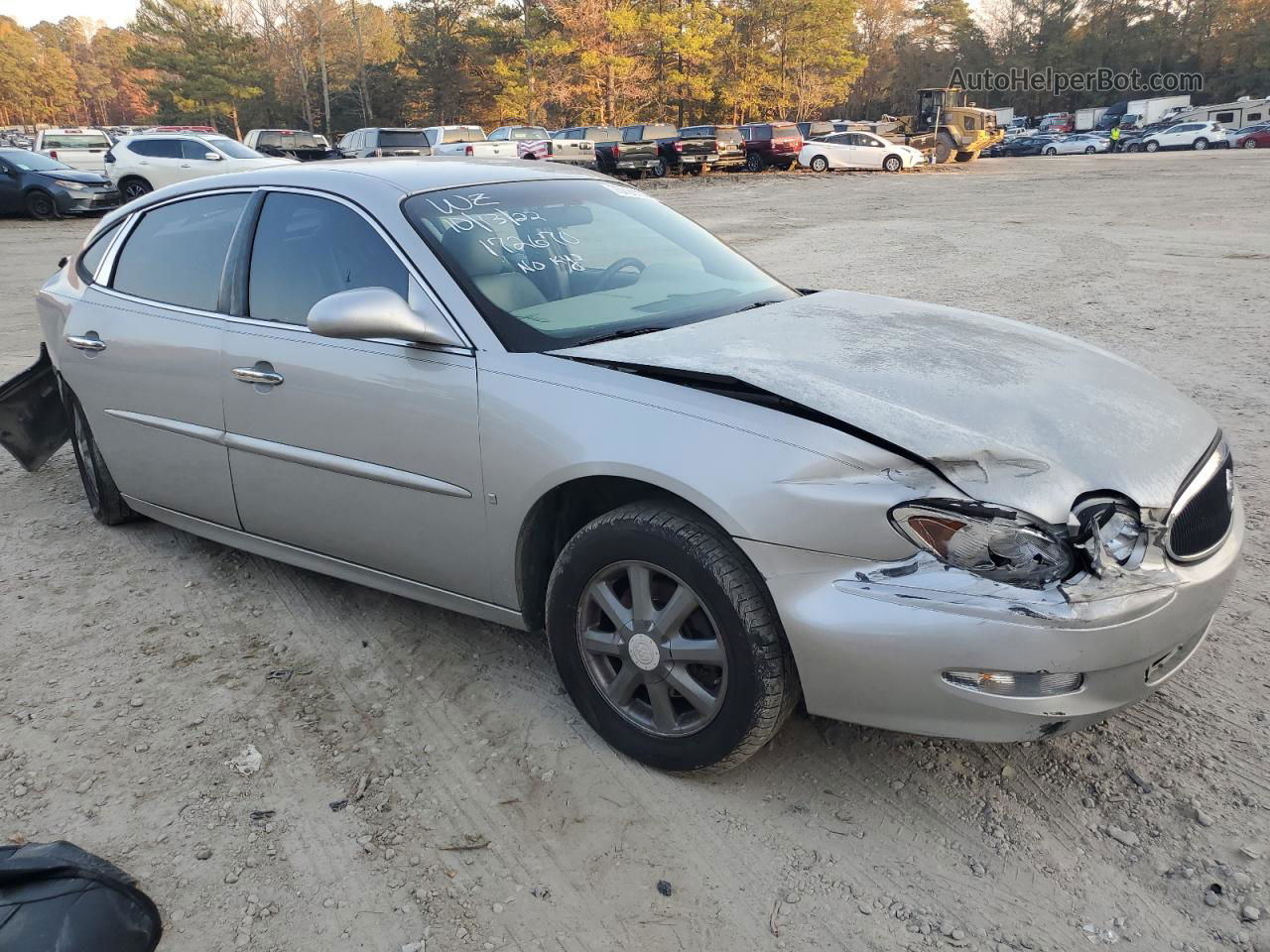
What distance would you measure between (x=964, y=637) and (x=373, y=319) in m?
1.83

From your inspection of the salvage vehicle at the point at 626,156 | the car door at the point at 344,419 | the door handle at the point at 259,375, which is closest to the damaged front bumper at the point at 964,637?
the car door at the point at 344,419

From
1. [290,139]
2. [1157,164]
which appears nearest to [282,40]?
[290,139]

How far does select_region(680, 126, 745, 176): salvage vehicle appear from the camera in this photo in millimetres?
32350

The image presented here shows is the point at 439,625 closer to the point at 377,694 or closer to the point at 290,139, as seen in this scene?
the point at 377,694

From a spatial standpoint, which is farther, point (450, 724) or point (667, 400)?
point (450, 724)

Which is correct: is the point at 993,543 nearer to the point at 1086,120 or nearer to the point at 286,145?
the point at 286,145

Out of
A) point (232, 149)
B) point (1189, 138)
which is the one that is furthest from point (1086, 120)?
point (232, 149)

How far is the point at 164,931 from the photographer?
2211 millimetres

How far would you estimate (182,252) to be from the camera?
3879 millimetres

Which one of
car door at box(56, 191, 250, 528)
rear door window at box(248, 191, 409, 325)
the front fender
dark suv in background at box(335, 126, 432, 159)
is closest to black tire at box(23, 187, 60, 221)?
dark suv in background at box(335, 126, 432, 159)

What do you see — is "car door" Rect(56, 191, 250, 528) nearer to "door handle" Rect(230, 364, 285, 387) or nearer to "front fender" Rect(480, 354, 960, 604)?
"door handle" Rect(230, 364, 285, 387)

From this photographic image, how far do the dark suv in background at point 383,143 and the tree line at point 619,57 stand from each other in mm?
24585

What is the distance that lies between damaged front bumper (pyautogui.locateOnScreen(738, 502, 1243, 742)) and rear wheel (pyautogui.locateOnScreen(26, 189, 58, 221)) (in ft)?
73.9

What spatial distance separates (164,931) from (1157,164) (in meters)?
36.9
